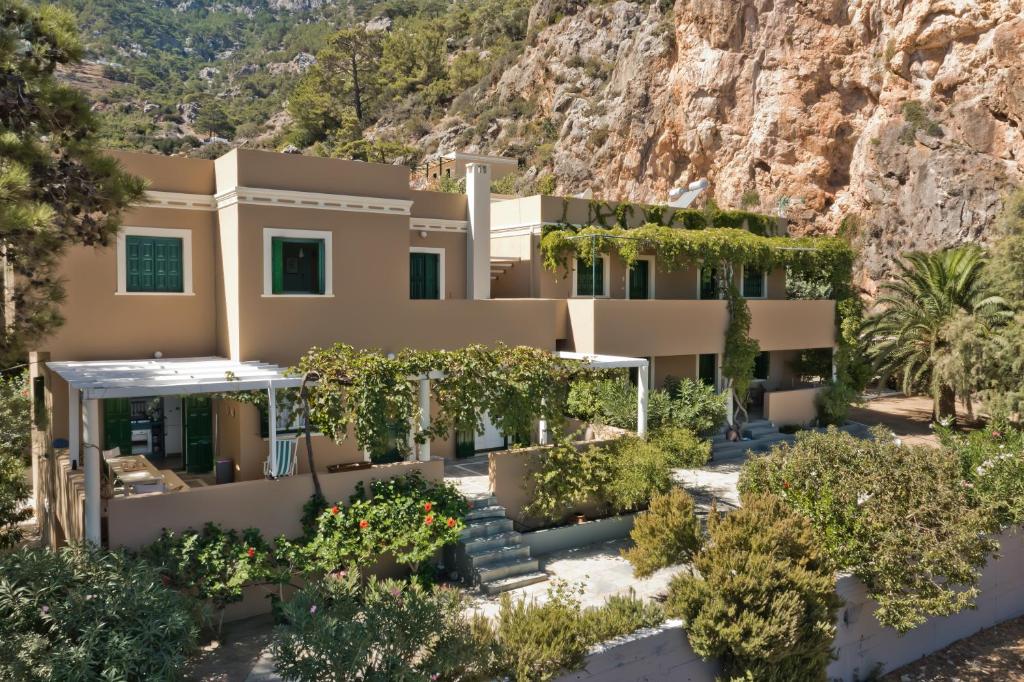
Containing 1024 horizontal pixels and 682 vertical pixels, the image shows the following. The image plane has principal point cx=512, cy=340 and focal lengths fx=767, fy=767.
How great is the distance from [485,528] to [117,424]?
821 cm

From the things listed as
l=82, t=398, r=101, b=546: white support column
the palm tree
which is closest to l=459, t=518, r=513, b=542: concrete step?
l=82, t=398, r=101, b=546: white support column

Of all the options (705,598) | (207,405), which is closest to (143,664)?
(705,598)

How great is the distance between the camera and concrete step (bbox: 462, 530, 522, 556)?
12.7 metres

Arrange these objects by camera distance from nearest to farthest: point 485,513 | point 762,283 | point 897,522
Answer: point 897,522, point 485,513, point 762,283

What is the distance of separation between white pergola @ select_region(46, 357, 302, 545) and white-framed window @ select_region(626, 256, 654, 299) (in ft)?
39.0

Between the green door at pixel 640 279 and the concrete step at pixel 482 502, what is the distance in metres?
10.6

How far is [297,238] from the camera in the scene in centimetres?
1567

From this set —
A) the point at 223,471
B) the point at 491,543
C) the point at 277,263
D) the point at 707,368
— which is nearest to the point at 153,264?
the point at 277,263

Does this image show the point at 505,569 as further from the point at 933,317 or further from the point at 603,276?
the point at 933,317

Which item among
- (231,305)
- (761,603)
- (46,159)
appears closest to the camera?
(46,159)

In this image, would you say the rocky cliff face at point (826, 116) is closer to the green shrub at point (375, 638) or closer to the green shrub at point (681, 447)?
the green shrub at point (681, 447)

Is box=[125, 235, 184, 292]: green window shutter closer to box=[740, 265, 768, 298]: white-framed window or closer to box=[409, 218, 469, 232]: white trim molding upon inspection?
box=[409, 218, 469, 232]: white trim molding

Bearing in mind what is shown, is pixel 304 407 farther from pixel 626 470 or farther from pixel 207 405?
pixel 626 470

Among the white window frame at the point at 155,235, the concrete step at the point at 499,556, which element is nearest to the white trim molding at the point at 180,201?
the white window frame at the point at 155,235
